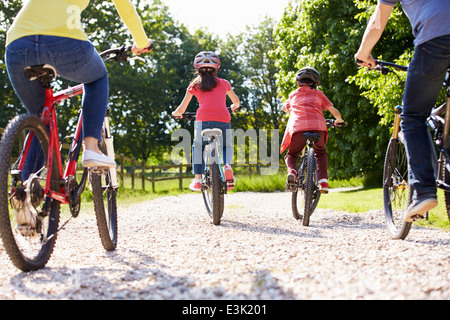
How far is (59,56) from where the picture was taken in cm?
290

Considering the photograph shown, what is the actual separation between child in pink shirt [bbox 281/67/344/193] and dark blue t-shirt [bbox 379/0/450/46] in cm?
287

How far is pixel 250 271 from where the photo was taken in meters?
2.71

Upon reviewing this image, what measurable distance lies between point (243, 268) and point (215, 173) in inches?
116

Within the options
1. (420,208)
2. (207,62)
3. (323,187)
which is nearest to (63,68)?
(420,208)

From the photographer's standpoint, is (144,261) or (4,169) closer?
(4,169)

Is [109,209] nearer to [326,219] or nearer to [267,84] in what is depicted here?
[326,219]

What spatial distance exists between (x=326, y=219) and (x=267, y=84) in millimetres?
A: 35568

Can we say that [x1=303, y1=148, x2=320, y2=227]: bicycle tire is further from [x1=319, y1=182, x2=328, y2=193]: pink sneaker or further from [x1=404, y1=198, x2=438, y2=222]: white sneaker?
[x1=404, y1=198, x2=438, y2=222]: white sneaker

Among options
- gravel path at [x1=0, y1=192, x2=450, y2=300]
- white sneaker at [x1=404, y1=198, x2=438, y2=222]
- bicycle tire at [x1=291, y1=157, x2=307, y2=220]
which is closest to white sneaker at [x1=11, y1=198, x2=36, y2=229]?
gravel path at [x1=0, y1=192, x2=450, y2=300]

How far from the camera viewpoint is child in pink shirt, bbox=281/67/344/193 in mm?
5902

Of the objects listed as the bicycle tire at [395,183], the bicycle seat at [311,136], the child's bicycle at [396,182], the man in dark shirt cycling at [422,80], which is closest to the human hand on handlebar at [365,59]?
the child's bicycle at [396,182]

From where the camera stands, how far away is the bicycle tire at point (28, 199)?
8.19 ft

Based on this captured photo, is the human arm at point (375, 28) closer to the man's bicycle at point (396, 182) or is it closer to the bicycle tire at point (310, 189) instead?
the man's bicycle at point (396, 182)
